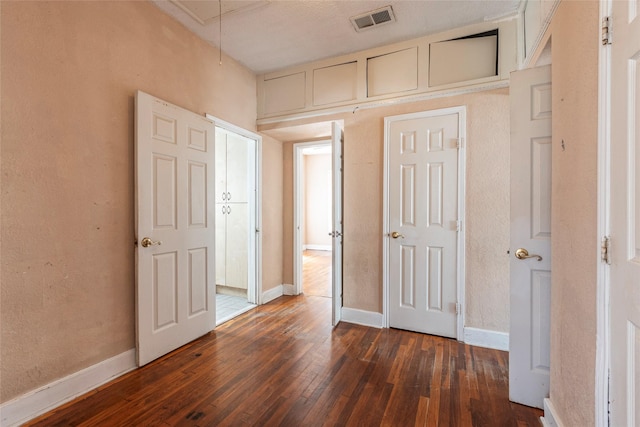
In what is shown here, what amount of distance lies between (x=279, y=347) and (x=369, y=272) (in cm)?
118

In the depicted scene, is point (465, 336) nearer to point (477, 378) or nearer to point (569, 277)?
point (477, 378)

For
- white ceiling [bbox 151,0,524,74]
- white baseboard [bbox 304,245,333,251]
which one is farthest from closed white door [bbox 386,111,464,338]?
white baseboard [bbox 304,245,333,251]

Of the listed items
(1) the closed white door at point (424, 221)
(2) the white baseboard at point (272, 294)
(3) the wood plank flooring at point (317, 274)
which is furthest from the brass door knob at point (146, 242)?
(3) the wood plank flooring at point (317, 274)

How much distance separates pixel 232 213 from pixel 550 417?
145 inches

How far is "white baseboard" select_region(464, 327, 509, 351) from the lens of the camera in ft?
8.21

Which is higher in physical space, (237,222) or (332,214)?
(332,214)

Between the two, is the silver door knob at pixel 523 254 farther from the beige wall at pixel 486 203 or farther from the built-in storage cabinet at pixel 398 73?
the built-in storage cabinet at pixel 398 73

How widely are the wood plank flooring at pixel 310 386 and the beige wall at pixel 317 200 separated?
18.4 feet

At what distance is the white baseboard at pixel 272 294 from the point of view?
372 centimetres

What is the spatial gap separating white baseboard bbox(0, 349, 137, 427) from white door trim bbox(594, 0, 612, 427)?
9.04ft

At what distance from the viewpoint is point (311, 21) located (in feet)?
8.39

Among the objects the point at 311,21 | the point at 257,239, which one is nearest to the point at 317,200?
the point at 257,239

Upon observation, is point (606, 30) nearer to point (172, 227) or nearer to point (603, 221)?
point (603, 221)

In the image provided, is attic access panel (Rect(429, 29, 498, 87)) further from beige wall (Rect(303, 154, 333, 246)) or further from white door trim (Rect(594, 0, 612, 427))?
beige wall (Rect(303, 154, 333, 246))
